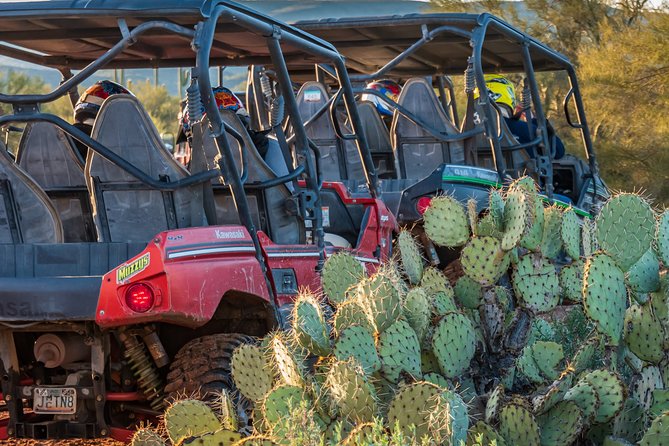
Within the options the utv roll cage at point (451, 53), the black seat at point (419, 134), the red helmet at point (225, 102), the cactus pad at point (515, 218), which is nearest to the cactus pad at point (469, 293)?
the cactus pad at point (515, 218)

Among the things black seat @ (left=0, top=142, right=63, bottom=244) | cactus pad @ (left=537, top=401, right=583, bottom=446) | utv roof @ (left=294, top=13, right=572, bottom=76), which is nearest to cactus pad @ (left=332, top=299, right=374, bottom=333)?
cactus pad @ (left=537, top=401, right=583, bottom=446)

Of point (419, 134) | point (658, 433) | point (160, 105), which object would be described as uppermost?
point (658, 433)

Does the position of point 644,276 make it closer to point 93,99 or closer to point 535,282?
point 535,282

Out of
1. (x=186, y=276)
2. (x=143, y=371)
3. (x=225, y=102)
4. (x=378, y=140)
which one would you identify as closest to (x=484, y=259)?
(x=186, y=276)

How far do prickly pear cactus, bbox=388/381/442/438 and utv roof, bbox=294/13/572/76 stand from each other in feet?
21.9

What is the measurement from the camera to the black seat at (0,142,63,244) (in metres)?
6.74

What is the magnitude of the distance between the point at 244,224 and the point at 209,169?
0.55 meters

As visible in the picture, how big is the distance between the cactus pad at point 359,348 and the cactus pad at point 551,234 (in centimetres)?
144

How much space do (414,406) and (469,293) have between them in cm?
175

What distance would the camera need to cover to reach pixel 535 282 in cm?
582

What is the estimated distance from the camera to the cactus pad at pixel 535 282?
579 centimetres

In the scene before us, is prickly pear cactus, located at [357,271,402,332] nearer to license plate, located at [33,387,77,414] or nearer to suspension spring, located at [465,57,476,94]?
license plate, located at [33,387,77,414]

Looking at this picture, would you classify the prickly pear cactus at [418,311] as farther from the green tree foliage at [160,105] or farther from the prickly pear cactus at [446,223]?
the green tree foliage at [160,105]

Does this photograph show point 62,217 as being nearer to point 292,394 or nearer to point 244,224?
point 244,224
